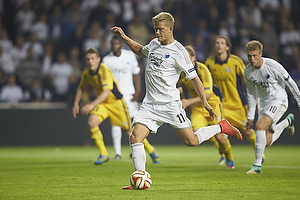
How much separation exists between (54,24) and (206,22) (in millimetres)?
5107

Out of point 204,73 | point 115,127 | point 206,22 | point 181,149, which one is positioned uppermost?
point 206,22

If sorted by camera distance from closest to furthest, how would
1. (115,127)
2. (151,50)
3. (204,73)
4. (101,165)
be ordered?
(151,50)
(204,73)
(101,165)
(115,127)

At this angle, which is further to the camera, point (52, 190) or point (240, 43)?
point (240, 43)

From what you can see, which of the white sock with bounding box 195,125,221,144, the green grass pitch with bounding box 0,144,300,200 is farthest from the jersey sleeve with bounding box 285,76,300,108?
the white sock with bounding box 195,125,221,144

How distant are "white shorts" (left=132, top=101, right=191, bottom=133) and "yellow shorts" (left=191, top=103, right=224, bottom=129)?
112 inches

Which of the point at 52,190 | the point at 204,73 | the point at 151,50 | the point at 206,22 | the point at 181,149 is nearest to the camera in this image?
the point at 52,190

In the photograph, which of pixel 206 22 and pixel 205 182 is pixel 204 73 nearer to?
pixel 205 182

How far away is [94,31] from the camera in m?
17.8

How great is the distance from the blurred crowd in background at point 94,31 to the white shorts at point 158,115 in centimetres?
964

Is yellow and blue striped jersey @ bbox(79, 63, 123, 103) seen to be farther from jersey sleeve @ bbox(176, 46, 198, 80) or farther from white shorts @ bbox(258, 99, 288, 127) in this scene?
jersey sleeve @ bbox(176, 46, 198, 80)

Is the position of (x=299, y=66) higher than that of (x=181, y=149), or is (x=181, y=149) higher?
(x=299, y=66)

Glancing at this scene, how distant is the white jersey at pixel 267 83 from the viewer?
8797 millimetres

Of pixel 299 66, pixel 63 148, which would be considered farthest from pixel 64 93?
pixel 299 66

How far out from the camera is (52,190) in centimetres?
670
